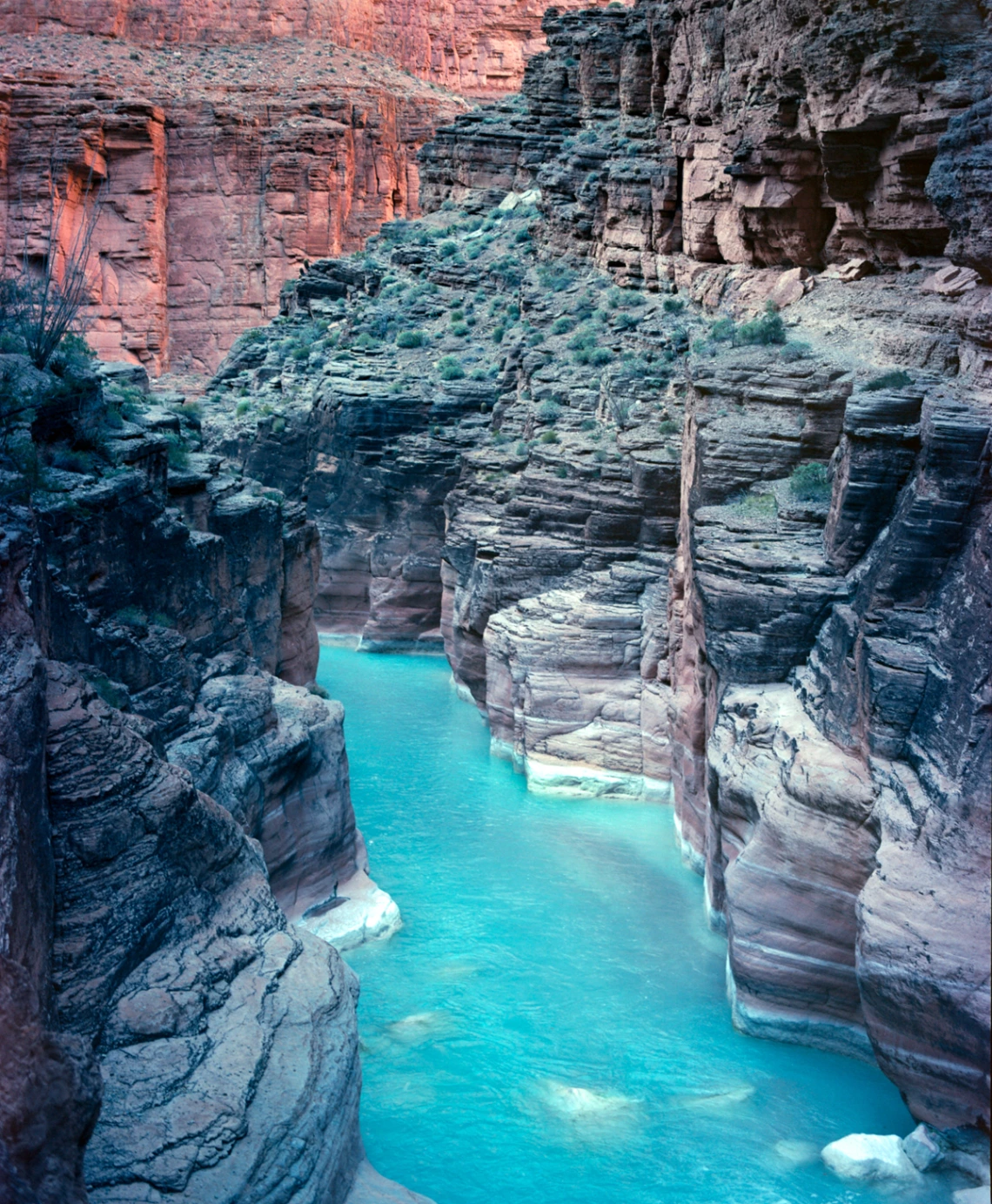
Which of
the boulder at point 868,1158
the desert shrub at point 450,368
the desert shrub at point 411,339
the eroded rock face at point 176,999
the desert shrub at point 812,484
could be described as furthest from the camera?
the desert shrub at point 411,339

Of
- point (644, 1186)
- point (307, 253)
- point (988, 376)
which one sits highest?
point (307, 253)

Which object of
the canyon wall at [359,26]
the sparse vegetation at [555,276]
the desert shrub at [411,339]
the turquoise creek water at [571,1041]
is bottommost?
the turquoise creek water at [571,1041]

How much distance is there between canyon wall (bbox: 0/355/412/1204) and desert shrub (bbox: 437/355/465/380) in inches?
636

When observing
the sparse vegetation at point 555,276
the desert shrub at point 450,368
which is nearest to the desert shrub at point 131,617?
the desert shrub at point 450,368

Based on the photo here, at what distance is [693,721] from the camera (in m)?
17.8

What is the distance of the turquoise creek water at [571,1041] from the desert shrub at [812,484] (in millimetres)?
6067

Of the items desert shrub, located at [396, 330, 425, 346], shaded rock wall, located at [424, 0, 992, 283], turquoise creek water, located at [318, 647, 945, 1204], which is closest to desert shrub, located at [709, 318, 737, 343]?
shaded rock wall, located at [424, 0, 992, 283]

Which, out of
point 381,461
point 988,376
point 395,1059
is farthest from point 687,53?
point 395,1059

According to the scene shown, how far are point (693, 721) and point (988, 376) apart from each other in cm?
693

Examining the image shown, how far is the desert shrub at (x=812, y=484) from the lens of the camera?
52.7ft

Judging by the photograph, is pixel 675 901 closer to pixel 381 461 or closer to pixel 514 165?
pixel 381 461

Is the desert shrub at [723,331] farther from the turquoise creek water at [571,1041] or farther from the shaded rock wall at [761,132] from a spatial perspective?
the turquoise creek water at [571,1041]

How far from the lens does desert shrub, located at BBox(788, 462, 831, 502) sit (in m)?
16.1

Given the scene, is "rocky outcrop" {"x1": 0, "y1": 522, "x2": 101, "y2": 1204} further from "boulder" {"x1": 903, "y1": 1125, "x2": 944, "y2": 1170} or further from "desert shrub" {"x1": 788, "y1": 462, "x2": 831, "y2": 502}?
"desert shrub" {"x1": 788, "y1": 462, "x2": 831, "y2": 502}
